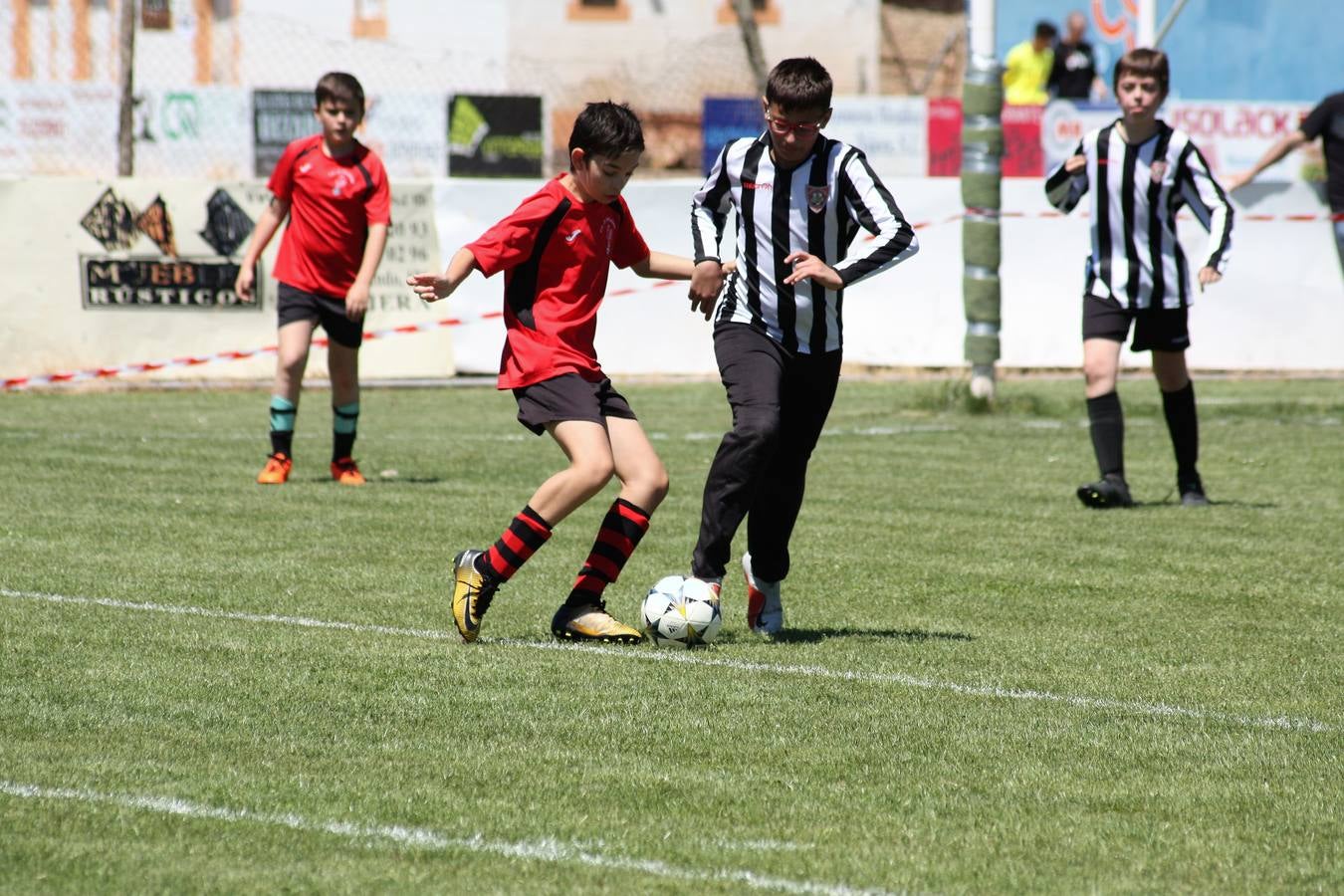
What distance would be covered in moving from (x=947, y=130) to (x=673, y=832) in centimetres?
2213

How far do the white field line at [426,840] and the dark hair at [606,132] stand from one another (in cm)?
258

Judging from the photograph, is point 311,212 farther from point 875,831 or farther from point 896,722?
point 875,831

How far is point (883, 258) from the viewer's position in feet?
20.0

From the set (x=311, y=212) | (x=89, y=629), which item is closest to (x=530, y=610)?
(x=89, y=629)

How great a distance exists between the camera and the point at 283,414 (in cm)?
1024

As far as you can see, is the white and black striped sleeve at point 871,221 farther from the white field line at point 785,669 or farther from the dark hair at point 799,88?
the white field line at point 785,669

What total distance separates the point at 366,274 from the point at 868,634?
4.28 metres

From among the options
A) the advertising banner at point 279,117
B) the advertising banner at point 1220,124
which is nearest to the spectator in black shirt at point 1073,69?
the advertising banner at point 1220,124

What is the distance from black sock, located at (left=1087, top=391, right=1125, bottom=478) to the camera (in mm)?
9734

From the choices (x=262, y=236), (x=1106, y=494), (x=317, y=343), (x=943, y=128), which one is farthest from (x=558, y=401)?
(x=943, y=128)

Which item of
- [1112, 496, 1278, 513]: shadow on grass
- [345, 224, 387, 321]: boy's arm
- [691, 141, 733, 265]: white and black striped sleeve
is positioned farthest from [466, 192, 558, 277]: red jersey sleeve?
[1112, 496, 1278, 513]: shadow on grass

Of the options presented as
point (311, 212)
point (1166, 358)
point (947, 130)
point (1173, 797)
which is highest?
point (947, 130)

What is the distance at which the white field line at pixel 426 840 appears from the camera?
3666 millimetres

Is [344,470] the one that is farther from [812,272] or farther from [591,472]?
[812,272]
